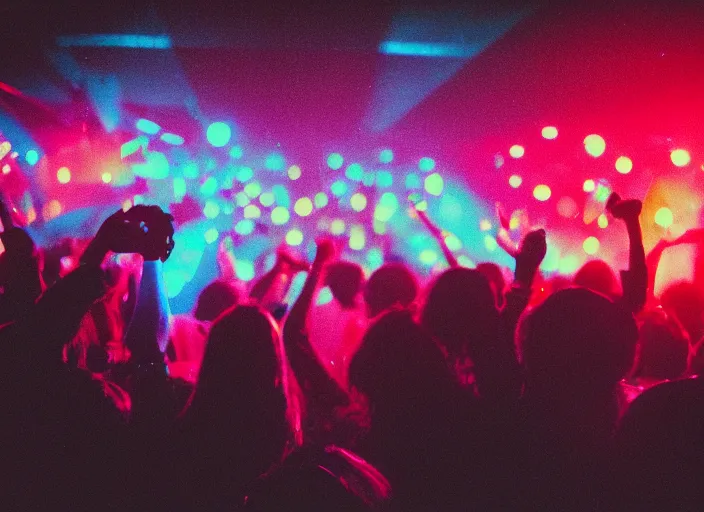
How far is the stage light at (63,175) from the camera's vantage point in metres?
6.17

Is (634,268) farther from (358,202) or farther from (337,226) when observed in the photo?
(358,202)

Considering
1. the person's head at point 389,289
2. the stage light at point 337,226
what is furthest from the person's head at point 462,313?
the stage light at point 337,226

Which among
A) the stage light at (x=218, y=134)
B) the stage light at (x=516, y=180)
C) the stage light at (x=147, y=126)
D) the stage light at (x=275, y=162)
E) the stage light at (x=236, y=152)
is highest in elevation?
the stage light at (x=147, y=126)

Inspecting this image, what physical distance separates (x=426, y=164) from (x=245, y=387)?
5629mm

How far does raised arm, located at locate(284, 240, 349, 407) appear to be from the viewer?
5.50 ft

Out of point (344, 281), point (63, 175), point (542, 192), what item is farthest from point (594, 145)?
point (63, 175)

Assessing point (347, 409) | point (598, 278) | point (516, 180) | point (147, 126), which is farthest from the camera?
point (516, 180)

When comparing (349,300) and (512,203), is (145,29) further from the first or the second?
(512,203)

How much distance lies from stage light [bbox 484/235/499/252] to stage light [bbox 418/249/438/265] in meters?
0.67

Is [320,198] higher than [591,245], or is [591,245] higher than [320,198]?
[320,198]

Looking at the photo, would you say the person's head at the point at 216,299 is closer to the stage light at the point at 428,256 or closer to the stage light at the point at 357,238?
the stage light at the point at 357,238

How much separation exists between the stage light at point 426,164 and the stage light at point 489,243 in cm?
118

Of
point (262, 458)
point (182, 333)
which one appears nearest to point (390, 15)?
point (182, 333)

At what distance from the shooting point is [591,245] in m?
6.86
